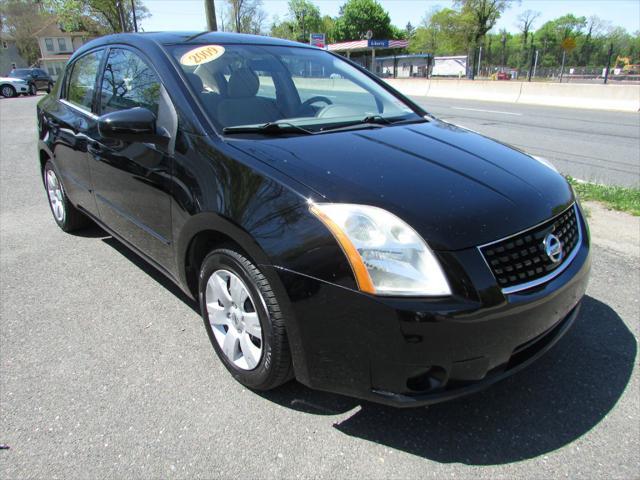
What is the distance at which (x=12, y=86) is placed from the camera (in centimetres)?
2842

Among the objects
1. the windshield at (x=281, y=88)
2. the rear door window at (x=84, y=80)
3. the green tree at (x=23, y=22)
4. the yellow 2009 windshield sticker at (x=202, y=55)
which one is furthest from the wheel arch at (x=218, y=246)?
the green tree at (x=23, y=22)

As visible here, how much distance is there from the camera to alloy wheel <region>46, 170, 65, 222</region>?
4.44m

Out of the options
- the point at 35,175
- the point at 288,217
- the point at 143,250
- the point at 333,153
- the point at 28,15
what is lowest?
the point at 35,175

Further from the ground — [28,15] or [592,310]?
[28,15]

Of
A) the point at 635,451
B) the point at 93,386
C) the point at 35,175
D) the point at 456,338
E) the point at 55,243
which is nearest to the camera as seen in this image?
the point at 456,338

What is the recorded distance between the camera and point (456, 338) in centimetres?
175

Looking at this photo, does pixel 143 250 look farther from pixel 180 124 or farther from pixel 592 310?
pixel 592 310

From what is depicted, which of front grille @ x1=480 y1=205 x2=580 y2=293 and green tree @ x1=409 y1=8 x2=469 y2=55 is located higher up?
green tree @ x1=409 y1=8 x2=469 y2=55

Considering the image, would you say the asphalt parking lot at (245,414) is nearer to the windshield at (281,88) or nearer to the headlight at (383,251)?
the headlight at (383,251)

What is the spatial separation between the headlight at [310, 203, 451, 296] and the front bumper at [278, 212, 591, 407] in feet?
0.18

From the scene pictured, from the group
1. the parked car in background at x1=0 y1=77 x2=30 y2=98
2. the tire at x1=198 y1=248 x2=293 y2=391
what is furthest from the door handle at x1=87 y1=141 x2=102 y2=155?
the parked car in background at x1=0 y1=77 x2=30 y2=98

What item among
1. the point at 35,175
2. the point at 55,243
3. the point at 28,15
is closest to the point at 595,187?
the point at 55,243

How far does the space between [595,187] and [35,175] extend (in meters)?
7.55

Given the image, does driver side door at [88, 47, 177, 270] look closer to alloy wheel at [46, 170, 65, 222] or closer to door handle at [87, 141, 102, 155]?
door handle at [87, 141, 102, 155]
